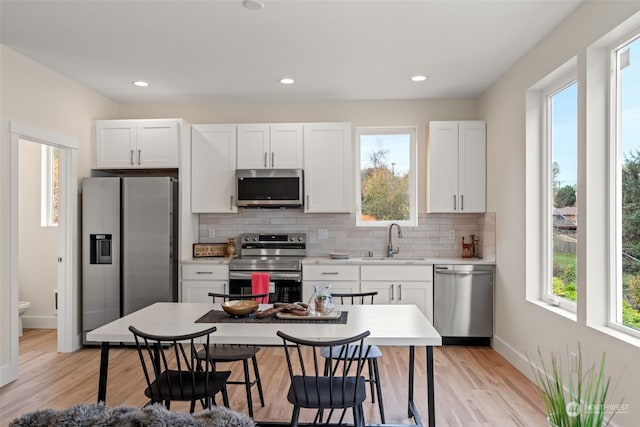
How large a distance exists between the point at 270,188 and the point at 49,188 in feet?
9.53

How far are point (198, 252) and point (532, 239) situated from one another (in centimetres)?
348

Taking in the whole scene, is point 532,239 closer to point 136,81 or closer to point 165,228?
point 165,228

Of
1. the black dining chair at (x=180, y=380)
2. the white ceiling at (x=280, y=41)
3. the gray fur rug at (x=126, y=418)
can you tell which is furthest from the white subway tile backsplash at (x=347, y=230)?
the gray fur rug at (x=126, y=418)

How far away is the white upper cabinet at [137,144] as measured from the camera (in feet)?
16.0

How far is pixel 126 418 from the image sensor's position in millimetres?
1123

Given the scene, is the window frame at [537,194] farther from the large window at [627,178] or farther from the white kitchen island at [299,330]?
the white kitchen island at [299,330]

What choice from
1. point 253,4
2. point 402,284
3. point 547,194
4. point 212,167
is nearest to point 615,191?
point 547,194

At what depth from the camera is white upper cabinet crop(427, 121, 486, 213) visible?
4.86 meters

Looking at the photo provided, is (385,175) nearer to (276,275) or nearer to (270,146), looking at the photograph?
(270,146)

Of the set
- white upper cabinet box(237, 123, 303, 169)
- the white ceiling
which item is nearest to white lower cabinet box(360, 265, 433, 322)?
white upper cabinet box(237, 123, 303, 169)

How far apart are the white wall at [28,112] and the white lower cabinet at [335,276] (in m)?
2.62

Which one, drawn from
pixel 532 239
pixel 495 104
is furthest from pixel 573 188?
pixel 495 104

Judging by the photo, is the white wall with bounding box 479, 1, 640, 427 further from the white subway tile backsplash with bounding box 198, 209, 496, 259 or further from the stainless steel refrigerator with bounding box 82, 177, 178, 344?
the stainless steel refrigerator with bounding box 82, 177, 178, 344

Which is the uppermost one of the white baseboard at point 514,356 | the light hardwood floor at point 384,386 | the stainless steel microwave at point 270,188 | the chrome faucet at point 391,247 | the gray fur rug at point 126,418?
the stainless steel microwave at point 270,188
